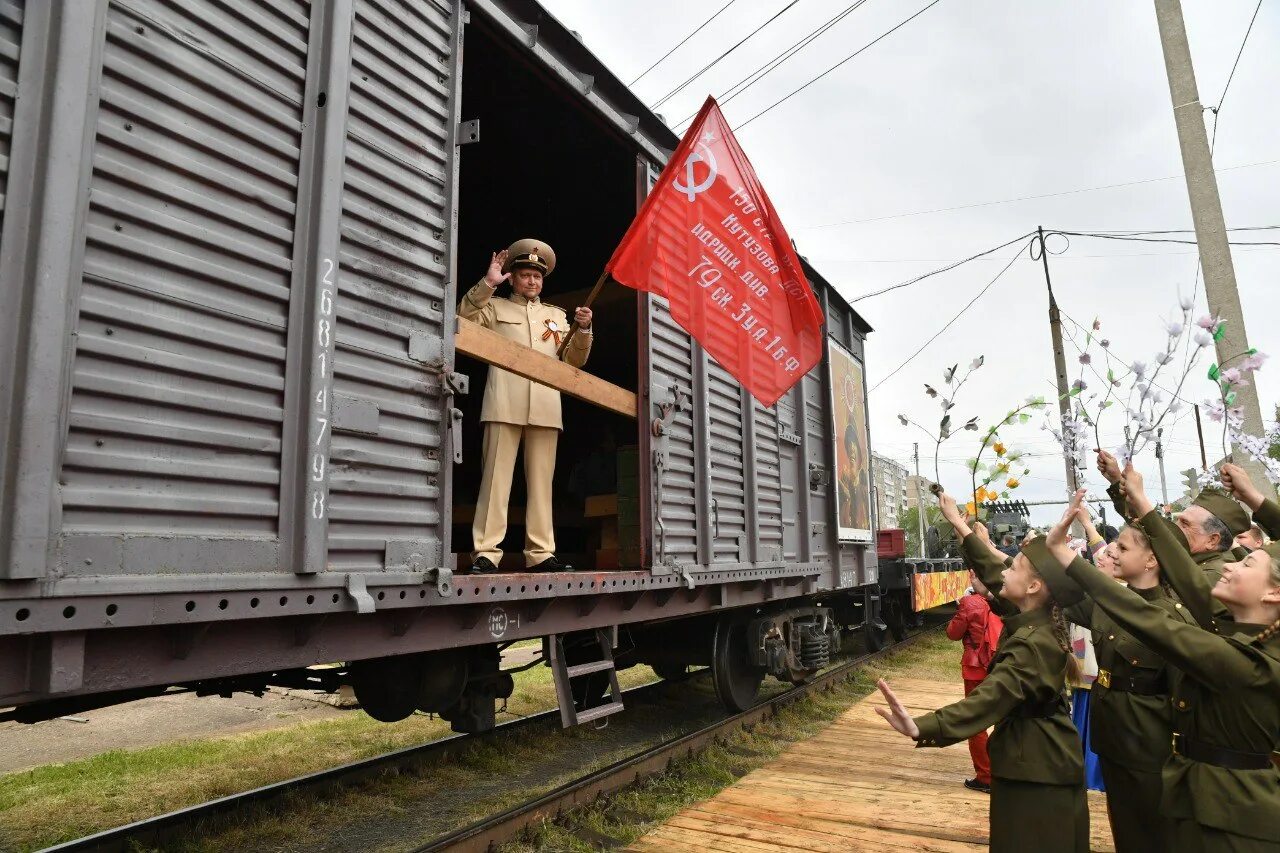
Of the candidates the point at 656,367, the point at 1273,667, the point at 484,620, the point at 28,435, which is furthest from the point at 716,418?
the point at 28,435

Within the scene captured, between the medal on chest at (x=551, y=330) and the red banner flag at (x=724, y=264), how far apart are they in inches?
22.8

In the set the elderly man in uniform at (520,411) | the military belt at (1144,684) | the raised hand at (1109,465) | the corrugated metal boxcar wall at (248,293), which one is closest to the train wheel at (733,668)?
the elderly man in uniform at (520,411)

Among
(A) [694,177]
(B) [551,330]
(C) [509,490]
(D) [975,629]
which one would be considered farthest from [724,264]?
(D) [975,629]

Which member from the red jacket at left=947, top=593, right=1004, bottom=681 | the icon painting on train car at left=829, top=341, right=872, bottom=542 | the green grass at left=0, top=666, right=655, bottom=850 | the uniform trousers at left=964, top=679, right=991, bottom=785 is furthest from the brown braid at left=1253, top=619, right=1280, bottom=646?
the icon painting on train car at left=829, top=341, right=872, bottom=542

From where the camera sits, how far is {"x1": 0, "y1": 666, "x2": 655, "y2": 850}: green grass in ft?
15.6

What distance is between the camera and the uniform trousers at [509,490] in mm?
4387

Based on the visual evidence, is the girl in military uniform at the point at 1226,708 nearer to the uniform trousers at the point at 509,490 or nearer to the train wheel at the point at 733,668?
the uniform trousers at the point at 509,490

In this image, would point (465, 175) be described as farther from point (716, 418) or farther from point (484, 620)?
point (484, 620)

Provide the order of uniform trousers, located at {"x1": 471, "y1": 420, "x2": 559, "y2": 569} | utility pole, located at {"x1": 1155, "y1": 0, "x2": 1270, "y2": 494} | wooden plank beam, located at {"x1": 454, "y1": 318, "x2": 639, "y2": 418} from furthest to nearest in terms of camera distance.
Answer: utility pole, located at {"x1": 1155, "y1": 0, "x2": 1270, "y2": 494}
uniform trousers, located at {"x1": 471, "y1": 420, "x2": 559, "y2": 569}
wooden plank beam, located at {"x1": 454, "y1": 318, "x2": 639, "y2": 418}

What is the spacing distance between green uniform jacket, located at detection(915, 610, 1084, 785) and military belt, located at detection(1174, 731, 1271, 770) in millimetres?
397

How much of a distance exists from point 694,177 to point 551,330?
1271 mm

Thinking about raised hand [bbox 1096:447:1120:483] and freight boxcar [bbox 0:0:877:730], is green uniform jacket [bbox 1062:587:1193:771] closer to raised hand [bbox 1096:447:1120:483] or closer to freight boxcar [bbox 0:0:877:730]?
raised hand [bbox 1096:447:1120:483]

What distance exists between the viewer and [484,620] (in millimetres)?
3754

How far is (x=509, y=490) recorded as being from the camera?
4590mm
